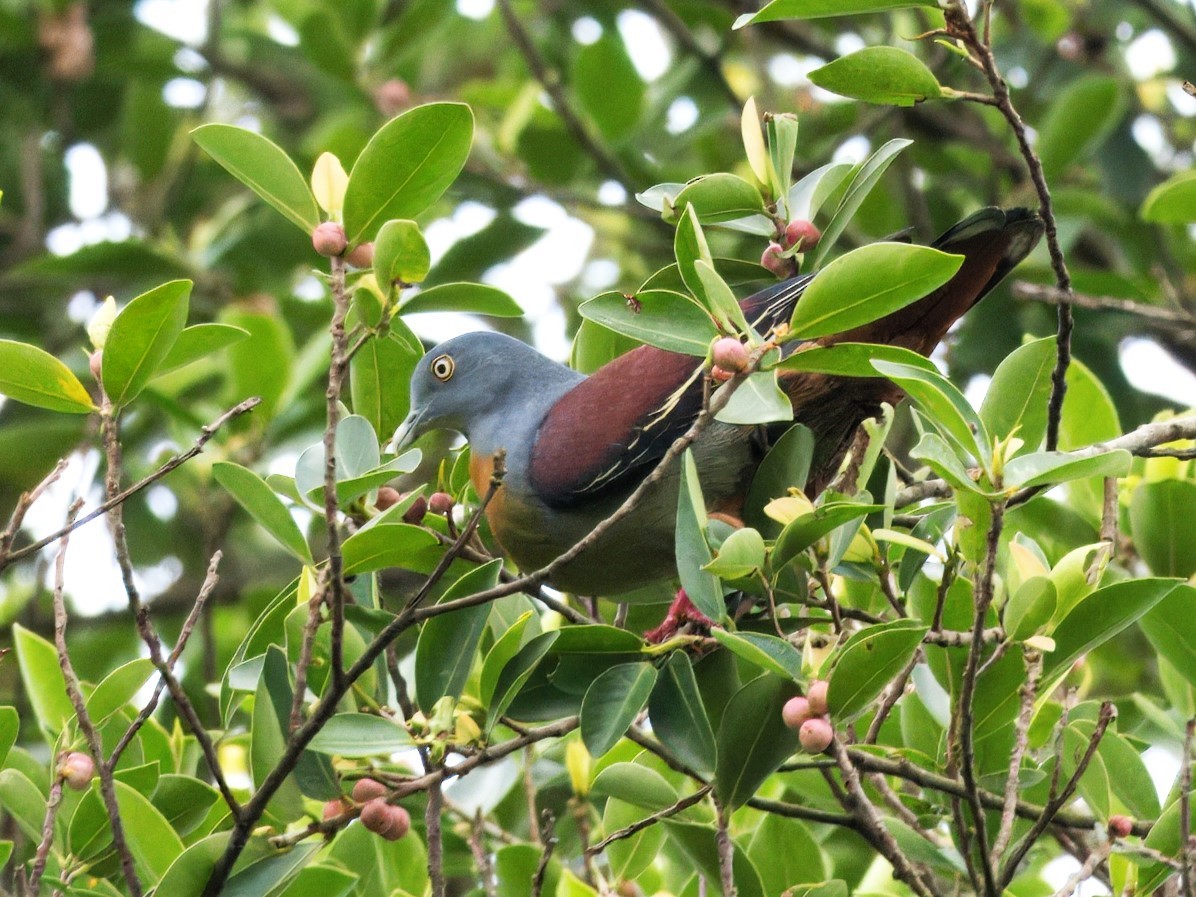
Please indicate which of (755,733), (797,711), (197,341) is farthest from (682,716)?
(197,341)

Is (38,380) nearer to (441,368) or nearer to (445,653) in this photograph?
(445,653)

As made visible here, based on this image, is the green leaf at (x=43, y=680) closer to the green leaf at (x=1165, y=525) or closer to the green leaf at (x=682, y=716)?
the green leaf at (x=682, y=716)

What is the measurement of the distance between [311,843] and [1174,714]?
1.90 m

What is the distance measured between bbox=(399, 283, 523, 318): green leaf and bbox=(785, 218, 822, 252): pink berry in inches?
23.4

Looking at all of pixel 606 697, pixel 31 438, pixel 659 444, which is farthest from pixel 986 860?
pixel 31 438

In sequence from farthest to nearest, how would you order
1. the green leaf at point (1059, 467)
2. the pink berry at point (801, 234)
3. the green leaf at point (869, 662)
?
the pink berry at point (801, 234) → the green leaf at point (869, 662) → the green leaf at point (1059, 467)

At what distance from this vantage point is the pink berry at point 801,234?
3037 mm

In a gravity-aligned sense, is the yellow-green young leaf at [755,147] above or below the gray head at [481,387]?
above

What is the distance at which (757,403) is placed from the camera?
2.34 meters

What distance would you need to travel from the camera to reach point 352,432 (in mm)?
2844

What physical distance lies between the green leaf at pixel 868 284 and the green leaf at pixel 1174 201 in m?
1.58

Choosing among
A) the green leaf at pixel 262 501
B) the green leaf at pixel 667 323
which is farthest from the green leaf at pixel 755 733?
the green leaf at pixel 262 501

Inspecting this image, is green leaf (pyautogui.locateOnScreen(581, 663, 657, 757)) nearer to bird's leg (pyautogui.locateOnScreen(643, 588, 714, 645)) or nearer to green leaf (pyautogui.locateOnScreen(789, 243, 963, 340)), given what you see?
bird's leg (pyautogui.locateOnScreen(643, 588, 714, 645))

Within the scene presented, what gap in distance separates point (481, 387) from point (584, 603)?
0.66 metres
